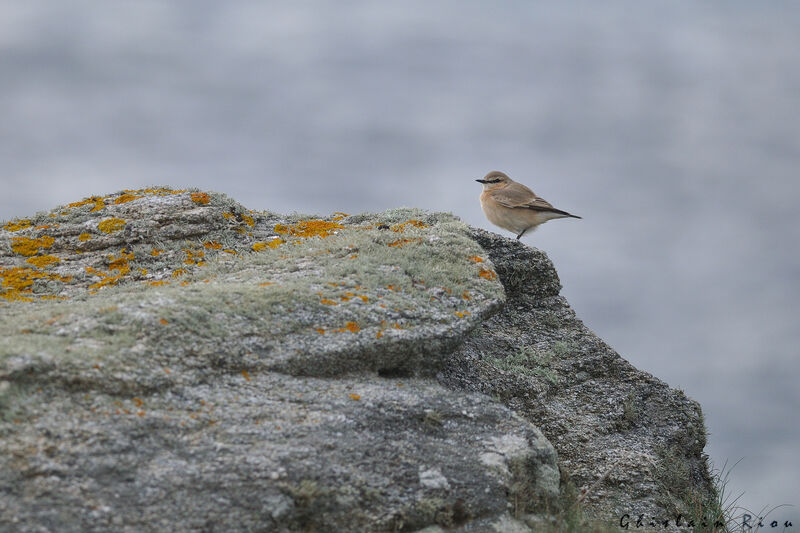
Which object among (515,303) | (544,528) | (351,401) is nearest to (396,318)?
(351,401)

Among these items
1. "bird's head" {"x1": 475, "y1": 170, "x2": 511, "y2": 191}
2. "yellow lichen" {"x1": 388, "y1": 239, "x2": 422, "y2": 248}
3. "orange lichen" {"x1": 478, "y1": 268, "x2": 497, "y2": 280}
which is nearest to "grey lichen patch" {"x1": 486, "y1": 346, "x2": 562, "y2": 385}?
"orange lichen" {"x1": 478, "y1": 268, "x2": 497, "y2": 280}

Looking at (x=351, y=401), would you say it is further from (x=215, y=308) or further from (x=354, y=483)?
(x=215, y=308)

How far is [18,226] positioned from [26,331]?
495 cm

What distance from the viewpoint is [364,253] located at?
9.91m

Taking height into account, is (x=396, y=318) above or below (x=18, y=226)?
below

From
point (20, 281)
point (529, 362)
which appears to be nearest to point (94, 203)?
point (20, 281)

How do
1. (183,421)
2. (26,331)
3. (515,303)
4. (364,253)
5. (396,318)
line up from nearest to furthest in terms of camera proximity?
(183,421)
(26,331)
(396,318)
(364,253)
(515,303)

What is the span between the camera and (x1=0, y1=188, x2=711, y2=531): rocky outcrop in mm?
6250

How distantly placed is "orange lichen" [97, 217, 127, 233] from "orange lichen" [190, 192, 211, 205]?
1.11 meters

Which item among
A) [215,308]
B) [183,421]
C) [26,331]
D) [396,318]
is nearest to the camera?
[183,421]

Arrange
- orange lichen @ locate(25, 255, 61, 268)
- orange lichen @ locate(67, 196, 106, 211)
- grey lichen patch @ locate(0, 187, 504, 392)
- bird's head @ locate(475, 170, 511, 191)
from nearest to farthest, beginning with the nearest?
grey lichen patch @ locate(0, 187, 504, 392), orange lichen @ locate(25, 255, 61, 268), orange lichen @ locate(67, 196, 106, 211), bird's head @ locate(475, 170, 511, 191)

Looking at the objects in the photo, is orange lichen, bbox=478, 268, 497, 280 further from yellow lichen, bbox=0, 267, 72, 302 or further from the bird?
yellow lichen, bbox=0, 267, 72, 302

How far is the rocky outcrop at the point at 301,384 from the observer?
6.25 metres

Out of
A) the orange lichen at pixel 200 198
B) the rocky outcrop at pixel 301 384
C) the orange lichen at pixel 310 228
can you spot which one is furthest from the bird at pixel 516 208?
the orange lichen at pixel 200 198
